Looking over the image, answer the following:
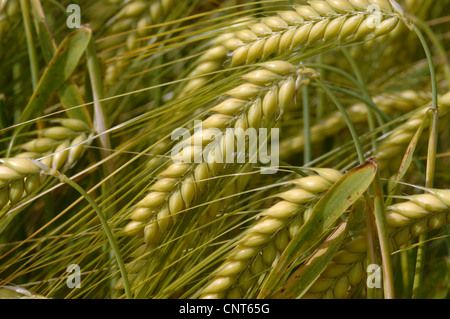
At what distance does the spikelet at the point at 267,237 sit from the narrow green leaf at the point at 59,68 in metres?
0.36

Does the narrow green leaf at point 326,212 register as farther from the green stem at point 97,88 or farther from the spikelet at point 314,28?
the green stem at point 97,88

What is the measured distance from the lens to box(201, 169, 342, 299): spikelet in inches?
21.1

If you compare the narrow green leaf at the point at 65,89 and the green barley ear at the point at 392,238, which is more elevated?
the narrow green leaf at the point at 65,89

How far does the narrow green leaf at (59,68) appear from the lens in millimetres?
658

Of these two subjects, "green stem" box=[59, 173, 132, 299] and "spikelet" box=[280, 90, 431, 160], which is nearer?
"green stem" box=[59, 173, 132, 299]

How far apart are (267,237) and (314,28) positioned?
28cm

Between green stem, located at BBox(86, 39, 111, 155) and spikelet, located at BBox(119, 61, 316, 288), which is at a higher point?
green stem, located at BBox(86, 39, 111, 155)

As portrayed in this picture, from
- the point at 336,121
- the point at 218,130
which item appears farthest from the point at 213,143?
the point at 336,121

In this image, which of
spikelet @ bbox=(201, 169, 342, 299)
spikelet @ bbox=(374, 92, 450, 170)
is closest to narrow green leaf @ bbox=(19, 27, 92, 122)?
spikelet @ bbox=(201, 169, 342, 299)

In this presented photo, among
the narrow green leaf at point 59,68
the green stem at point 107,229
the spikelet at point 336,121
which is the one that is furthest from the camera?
the spikelet at point 336,121

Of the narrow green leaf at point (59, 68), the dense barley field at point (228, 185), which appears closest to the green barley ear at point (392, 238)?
the dense barley field at point (228, 185)

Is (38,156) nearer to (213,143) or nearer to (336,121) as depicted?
(213,143)

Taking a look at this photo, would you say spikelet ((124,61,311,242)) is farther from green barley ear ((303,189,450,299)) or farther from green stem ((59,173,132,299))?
green barley ear ((303,189,450,299))

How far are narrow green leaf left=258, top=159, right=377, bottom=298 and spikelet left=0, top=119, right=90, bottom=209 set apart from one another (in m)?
0.27
